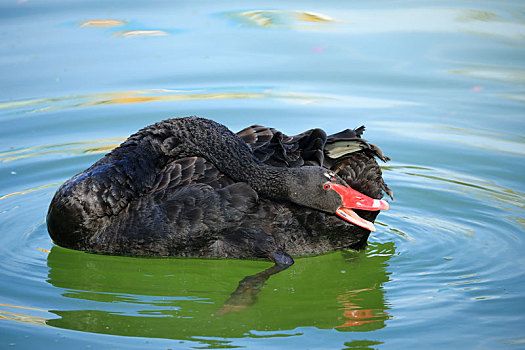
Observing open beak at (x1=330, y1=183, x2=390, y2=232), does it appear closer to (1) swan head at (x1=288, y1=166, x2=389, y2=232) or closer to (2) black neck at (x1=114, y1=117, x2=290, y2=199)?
(1) swan head at (x1=288, y1=166, x2=389, y2=232)

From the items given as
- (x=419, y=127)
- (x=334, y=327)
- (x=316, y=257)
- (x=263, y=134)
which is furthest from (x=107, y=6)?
(x=334, y=327)

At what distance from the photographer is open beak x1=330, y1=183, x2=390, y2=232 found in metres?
6.54

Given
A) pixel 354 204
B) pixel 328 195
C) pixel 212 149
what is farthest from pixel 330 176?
pixel 212 149

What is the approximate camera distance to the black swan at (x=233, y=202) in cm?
674

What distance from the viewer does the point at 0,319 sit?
5.86m

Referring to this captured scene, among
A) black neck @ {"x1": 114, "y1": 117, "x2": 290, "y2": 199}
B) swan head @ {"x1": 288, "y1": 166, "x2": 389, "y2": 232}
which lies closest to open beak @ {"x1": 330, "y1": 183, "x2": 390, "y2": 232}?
swan head @ {"x1": 288, "y1": 166, "x2": 389, "y2": 232}

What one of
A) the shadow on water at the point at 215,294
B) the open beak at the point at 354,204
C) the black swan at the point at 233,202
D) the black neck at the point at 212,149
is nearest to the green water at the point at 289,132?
the shadow on water at the point at 215,294

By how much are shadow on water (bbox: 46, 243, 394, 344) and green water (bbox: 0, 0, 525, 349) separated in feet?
0.07

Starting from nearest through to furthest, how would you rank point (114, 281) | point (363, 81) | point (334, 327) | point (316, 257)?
point (334, 327) < point (114, 281) < point (316, 257) < point (363, 81)

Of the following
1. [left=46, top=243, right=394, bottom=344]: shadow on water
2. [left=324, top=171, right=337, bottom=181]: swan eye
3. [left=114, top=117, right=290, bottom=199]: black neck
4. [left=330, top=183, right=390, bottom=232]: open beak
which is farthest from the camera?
[left=114, top=117, right=290, bottom=199]: black neck

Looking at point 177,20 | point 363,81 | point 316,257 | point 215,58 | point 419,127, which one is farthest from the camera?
point 177,20

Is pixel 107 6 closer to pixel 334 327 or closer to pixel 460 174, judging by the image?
pixel 460 174

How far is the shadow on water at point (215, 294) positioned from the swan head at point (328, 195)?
23.2 inches

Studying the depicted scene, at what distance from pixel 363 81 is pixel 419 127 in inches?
71.5
